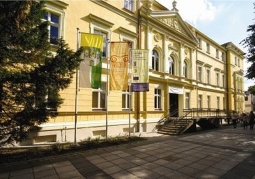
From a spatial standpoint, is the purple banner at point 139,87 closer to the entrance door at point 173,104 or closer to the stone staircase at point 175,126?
the stone staircase at point 175,126

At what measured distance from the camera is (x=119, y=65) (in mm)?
11328

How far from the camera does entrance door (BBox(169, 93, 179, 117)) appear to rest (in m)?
18.8

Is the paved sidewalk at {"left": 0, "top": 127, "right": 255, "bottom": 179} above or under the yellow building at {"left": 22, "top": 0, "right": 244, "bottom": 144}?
under

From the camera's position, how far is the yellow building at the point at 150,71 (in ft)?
35.9

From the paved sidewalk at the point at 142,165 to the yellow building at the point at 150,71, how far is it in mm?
2986

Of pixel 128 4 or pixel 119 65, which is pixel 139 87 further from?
pixel 128 4

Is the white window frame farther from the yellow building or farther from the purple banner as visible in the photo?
the purple banner

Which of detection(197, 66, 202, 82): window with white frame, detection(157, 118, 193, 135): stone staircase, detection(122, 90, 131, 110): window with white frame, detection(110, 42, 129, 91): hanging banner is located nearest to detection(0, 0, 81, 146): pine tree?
detection(110, 42, 129, 91): hanging banner

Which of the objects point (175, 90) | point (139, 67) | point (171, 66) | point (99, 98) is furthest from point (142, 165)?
point (171, 66)

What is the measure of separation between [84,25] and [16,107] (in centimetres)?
715

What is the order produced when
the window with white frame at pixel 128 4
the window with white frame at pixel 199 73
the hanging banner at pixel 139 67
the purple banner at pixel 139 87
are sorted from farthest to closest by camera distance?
the window with white frame at pixel 199 73 < the window with white frame at pixel 128 4 < the hanging banner at pixel 139 67 < the purple banner at pixel 139 87

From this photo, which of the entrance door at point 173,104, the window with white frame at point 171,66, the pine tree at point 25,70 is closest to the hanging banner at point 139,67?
the pine tree at point 25,70

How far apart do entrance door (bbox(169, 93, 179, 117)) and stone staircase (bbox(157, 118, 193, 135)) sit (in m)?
2.43

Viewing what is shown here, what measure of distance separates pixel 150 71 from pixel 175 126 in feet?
16.5
